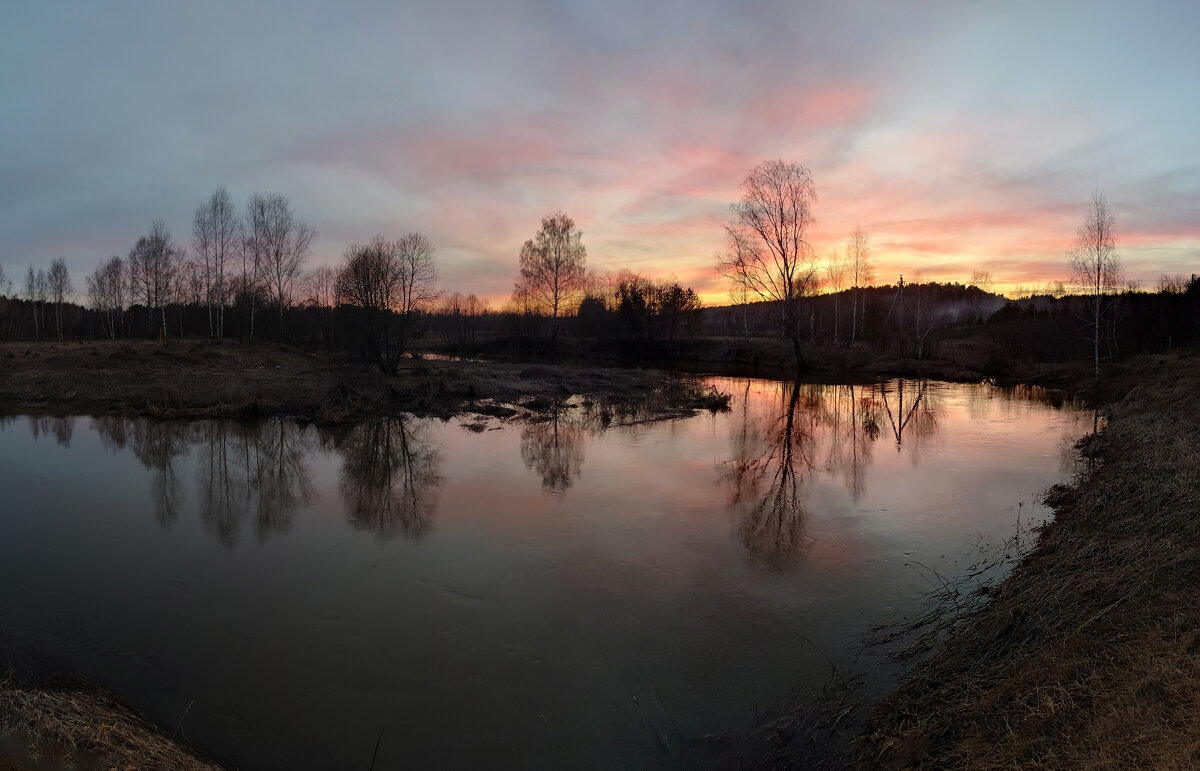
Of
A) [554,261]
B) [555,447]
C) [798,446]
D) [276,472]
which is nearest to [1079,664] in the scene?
[798,446]

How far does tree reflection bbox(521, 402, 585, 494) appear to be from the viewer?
11414mm

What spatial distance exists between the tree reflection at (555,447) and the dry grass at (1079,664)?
22.7 ft

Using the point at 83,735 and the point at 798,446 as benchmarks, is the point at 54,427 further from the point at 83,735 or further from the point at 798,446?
the point at 798,446

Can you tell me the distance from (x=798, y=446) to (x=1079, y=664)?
36.0ft

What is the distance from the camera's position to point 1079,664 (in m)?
3.76

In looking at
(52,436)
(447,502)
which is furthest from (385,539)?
(52,436)

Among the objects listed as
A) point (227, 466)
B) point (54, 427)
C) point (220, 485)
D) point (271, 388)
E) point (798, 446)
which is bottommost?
point (220, 485)

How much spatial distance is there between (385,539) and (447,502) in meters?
1.71

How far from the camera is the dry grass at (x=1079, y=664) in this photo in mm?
3061

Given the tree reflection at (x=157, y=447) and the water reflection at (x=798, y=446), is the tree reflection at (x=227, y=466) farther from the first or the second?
the water reflection at (x=798, y=446)

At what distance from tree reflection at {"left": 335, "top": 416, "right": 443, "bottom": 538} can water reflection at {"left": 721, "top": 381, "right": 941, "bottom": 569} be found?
504 cm

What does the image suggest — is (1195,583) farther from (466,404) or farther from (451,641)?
(466,404)

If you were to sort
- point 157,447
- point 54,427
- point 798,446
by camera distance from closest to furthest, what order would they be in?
1. point 157,447
2. point 798,446
3. point 54,427

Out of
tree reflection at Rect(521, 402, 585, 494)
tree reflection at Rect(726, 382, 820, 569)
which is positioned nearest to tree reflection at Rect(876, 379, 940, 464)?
tree reflection at Rect(726, 382, 820, 569)
